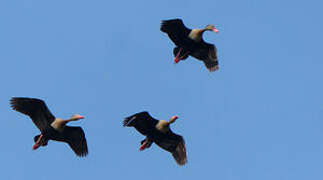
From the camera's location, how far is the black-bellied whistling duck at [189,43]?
1374 inches

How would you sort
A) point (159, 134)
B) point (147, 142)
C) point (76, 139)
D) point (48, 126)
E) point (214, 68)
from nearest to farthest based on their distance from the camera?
point (48, 126) → point (147, 142) → point (159, 134) → point (76, 139) → point (214, 68)

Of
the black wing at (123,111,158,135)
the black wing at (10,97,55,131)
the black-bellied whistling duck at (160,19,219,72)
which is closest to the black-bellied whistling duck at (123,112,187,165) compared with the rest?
the black wing at (123,111,158,135)

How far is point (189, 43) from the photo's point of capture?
35750 mm

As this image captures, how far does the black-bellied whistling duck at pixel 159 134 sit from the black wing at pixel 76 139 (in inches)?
81.7

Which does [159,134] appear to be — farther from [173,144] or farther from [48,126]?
[48,126]

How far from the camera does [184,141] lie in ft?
108

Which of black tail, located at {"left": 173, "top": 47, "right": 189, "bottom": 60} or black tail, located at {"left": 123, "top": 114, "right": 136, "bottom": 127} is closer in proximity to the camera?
black tail, located at {"left": 123, "top": 114, "right": 136, "bottom": 127}

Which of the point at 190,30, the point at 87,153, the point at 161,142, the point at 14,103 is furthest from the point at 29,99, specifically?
the point at 190,30

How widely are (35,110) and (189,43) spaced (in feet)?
23.9

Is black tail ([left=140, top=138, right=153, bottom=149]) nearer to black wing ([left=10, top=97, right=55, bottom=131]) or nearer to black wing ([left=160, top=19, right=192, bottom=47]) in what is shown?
black wing ([left=10, top=97, right=55, bottom=131])

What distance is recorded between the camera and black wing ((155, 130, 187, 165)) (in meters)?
32.8

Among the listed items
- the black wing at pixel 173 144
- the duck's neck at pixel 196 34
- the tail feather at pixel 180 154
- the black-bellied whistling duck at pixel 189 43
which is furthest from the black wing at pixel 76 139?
the duck's neck at pixel 196 34

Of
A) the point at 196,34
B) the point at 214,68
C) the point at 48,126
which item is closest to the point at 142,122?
the point at 48,126

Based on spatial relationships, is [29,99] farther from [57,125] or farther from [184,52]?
[184,52]
